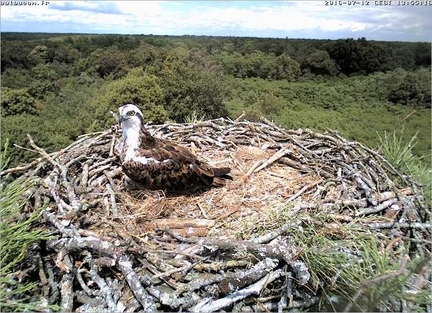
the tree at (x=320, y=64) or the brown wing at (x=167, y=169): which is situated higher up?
the brown wing at (x=167, y=169)

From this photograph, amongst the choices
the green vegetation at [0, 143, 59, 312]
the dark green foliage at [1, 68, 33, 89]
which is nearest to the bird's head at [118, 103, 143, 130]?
the green vegetation at [0, 143, 59, 312]

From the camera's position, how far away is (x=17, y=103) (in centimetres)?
1534

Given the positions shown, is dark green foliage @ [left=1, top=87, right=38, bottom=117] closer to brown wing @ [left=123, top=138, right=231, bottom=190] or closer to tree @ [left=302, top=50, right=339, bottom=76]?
tree @ [left=302, top=50, right=339, bottom=76]

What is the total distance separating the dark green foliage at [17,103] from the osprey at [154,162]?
530 inches

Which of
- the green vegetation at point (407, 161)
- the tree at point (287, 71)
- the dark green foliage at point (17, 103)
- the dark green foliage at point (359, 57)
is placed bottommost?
the dark green foliage at point (17, 103)

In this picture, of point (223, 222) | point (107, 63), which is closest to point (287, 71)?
point (107, 63)

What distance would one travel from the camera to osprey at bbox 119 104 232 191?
2882mm

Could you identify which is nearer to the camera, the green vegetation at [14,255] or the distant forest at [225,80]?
the green vegetation at [14,255]

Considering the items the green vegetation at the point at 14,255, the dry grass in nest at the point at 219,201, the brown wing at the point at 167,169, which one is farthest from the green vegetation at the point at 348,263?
the green vegetation at the point at 14,255

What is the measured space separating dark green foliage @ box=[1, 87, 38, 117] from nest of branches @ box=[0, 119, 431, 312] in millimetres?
13081

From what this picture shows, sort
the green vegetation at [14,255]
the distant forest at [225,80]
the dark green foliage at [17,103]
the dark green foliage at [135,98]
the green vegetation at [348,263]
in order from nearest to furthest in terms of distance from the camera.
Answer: the green vegetation at [348,263]
the green vegetation at [14,255]
the dark green foliage at [135,98]
the distant forest at [225,80]
the dark green foliage at [17,103]

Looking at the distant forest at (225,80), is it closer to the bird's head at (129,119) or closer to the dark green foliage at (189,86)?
the dark green foliage at (189,86)

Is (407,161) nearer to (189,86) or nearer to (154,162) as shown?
(154,162)

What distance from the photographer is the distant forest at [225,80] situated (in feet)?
35.2
